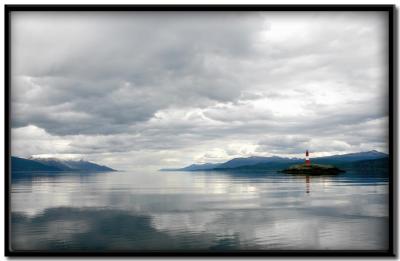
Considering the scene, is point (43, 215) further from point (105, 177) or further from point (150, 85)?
point (150, 85)

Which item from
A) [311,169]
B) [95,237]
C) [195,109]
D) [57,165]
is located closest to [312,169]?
[311,169]

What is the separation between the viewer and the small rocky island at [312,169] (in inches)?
277

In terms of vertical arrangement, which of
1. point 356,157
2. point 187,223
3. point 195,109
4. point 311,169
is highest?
point 195,109

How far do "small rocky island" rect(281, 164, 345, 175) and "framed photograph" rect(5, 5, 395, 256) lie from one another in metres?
0.06

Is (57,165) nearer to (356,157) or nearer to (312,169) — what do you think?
(312,169)

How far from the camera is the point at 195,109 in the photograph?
662 cm

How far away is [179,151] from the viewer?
7070mm

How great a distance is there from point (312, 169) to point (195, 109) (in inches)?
98.4

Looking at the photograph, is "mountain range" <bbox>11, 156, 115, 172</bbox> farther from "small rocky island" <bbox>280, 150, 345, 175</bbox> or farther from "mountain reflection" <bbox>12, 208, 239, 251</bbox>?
"small rocky island" <bbox>280, 150, 345, 175</bbox>

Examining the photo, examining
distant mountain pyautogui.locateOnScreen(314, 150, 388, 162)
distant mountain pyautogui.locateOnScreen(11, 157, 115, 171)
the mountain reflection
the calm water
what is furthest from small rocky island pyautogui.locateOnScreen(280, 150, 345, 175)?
distant mountain pyautogui.locateOnScreen(11, 157, 115, 171)

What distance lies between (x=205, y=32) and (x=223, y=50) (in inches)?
16.9

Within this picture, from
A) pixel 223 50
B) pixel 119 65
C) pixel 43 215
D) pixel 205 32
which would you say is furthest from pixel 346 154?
pixel 43 215

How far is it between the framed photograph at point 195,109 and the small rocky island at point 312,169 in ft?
0.19

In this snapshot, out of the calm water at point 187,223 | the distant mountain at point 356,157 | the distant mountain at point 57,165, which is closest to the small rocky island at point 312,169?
the distant mountain at point 356,157
